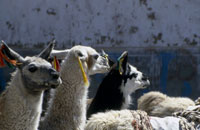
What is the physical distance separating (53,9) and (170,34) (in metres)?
2.33

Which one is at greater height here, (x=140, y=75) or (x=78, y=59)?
(x=78, y=59)

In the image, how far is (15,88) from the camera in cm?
391

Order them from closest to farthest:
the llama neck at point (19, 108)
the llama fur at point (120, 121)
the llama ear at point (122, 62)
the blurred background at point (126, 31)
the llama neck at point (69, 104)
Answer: the llama fur at point (120, 121), the llama neck at point (19, 108), the llama neck at point (69, 104), the llama ear at point (122, 62), the blurred background at point (126, 31)

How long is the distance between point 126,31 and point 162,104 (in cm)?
322

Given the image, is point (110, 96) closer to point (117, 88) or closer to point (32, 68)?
point (117, 88)

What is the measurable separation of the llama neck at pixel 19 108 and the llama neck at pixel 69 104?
1.50 feet

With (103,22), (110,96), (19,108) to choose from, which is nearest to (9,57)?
(19,108)

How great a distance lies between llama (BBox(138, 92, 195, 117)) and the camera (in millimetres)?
5457

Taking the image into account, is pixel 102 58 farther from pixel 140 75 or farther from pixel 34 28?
pixel 34 28

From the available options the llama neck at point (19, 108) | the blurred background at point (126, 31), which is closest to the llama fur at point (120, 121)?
the llama neck at point (19, 108)

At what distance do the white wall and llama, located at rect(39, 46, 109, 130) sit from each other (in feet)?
12.4

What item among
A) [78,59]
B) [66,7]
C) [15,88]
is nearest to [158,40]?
[66,7]

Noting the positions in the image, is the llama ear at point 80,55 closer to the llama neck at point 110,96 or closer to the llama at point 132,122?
the llama neck at point 110,96

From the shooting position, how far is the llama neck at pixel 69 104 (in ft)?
14.2
